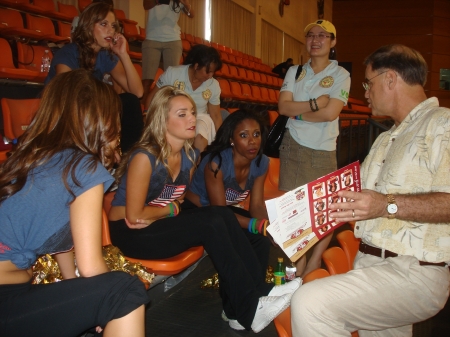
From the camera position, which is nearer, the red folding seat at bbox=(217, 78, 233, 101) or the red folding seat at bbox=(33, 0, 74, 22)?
the red folding seat at bbox=(33, 0, 74, 22)

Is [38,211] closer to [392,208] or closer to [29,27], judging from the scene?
[392,208]

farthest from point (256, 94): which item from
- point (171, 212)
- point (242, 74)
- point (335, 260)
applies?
point (335, 260)

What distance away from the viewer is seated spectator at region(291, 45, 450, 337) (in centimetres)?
139

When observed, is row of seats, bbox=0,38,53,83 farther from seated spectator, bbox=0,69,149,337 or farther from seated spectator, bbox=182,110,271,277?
seated spectator, bbox=0,69,149,337

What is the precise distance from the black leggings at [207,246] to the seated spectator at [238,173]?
0.43 metres

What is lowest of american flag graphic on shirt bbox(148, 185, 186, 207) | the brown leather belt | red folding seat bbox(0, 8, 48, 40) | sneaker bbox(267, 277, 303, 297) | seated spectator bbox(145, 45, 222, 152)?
sneaker bbox(267, 277, 303, 297)

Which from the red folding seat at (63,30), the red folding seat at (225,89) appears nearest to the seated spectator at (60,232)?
the red folding seat at (63,30)

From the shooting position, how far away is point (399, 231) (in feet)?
4.99

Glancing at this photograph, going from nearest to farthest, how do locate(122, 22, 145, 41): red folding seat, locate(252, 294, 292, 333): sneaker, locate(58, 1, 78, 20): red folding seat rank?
locate(252, 294, 292, 333): sneaker → locate(58, 1, 78, 20): red folding seat → locate(122, 22, 145, 41): red folding seat

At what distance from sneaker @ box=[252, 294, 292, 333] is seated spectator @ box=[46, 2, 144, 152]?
138 centimetres

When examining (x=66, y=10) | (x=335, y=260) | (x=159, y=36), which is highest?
(x=66, y=10)

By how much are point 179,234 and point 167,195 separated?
33 centimetres

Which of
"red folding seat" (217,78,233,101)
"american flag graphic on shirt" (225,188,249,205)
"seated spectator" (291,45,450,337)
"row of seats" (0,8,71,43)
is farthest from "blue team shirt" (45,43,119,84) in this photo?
"red folding seat" (217,78,233,101)

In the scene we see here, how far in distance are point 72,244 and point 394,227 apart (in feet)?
3.52
